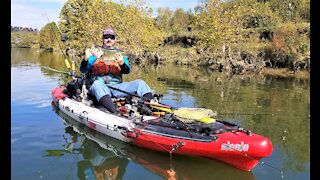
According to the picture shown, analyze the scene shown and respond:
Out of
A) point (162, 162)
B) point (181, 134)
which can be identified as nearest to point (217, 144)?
point (181, 134)

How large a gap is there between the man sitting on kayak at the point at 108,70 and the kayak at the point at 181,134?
1.50 ft

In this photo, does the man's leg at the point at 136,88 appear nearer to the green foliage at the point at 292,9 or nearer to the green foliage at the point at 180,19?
the green foliage at the point at 292,9

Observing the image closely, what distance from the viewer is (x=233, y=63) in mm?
24297

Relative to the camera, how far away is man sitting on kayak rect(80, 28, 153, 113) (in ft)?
24.3

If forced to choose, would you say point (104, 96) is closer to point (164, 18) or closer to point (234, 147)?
point (234, 147)

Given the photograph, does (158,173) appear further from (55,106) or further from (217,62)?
(217,62)

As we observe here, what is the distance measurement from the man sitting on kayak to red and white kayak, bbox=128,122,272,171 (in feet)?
5.23

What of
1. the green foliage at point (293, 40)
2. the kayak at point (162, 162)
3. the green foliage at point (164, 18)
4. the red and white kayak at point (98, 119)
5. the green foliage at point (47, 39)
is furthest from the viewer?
the green foliage at point (47, 39)

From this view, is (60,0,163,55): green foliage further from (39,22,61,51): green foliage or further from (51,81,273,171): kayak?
(39,22,61,51): green foliage

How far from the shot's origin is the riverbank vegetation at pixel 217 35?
23.7 meters

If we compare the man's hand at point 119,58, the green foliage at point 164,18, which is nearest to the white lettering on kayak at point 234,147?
the man's hand at point 119,58

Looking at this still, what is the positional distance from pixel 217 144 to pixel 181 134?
0.67 m
